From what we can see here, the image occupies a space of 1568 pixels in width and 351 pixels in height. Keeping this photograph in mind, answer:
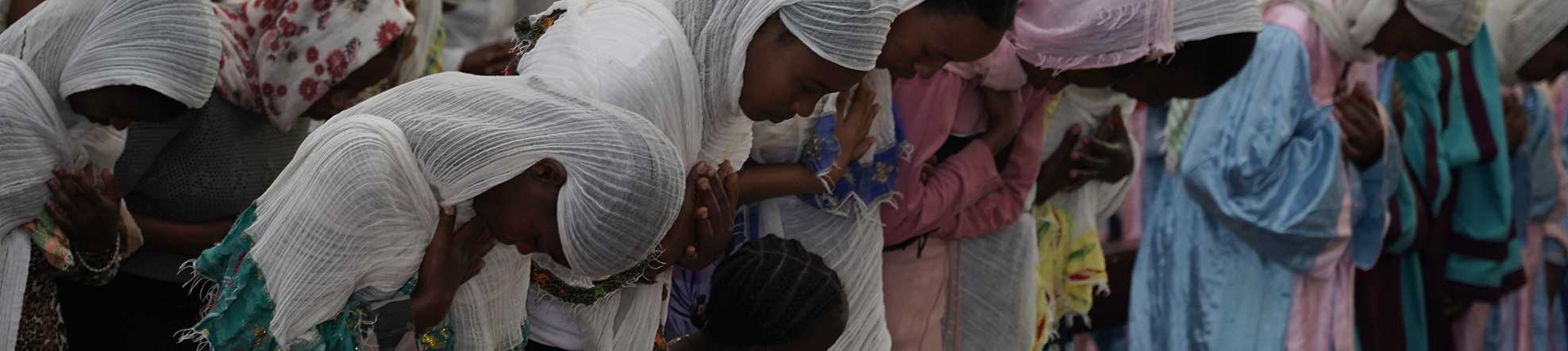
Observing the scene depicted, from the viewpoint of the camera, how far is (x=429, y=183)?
2.24 m

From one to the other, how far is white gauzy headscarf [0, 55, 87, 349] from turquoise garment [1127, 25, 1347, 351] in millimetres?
3307

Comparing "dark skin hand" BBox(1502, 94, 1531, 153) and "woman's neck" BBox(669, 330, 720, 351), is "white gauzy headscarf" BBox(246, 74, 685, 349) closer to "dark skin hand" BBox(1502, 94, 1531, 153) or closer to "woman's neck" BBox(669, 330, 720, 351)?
"woman's neck" BBox(669, 330, 720, 351)

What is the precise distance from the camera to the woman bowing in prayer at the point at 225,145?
334cm

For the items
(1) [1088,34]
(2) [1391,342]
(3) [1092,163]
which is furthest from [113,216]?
(2) [1391,342]

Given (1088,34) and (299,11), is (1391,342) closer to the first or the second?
(1088,34)

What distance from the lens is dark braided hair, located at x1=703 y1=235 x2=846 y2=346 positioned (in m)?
2.92

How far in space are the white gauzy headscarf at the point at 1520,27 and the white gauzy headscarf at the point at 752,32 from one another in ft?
12.2

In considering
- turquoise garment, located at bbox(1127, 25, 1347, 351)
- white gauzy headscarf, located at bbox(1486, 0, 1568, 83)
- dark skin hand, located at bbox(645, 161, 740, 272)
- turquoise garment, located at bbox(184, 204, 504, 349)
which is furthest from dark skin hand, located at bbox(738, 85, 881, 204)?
white gauzy headscarf, located at bbox(1486, 0, 1568, 83)

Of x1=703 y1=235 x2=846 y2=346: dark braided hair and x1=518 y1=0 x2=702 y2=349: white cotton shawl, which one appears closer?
x1=518 y1=0 x2=702 y2=349: white cotton shawl

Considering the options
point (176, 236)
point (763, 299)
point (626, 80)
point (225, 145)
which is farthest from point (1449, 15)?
point (176, 236)

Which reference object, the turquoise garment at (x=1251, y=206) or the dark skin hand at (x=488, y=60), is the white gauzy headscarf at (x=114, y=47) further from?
the turquoise garment at (x=1251, y=206)

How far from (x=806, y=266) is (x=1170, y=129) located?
2473 mm

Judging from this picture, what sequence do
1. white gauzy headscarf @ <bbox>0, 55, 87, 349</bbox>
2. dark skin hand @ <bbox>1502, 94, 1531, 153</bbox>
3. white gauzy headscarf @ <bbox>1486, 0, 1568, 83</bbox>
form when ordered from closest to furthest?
1. white gauzy headscarf @ <bbox>0, 55, 87, 349</bbox>
2. white gauzy headscarf @ <bbox>1486, 0, 1568, 83</bbox>
3. dark skin hand @ <bbox>1502, 94, 1531, 153</bbox>

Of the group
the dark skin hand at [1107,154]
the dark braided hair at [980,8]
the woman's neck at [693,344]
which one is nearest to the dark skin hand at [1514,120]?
the dark skin hand at [1107,154]
